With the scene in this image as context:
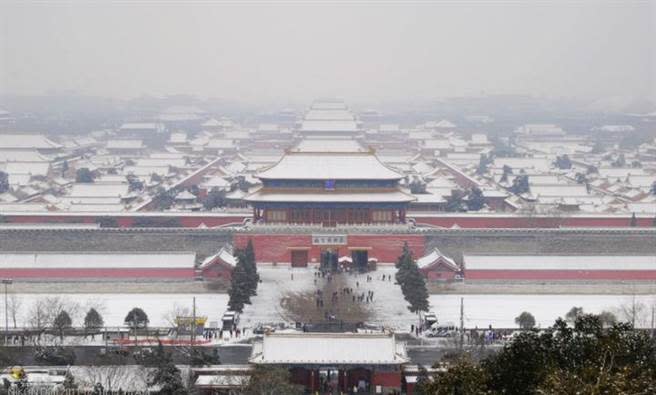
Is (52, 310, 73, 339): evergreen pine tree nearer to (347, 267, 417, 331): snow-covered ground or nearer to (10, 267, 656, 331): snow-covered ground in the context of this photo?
(10, 267, 656, 331): snow-covered ground

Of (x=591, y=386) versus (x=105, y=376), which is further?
(x=105, y=376)

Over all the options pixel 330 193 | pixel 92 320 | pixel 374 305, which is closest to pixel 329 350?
pixel 92 320

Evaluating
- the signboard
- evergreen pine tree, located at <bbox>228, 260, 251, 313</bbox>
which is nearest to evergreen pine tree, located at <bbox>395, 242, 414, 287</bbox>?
the signboard

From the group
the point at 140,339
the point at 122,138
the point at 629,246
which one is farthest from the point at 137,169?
the point at 140,339

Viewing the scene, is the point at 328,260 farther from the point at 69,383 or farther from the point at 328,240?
the point at 69,383

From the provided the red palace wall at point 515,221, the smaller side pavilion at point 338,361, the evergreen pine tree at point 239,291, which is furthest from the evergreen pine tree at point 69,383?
the red palace wall at point 515,221

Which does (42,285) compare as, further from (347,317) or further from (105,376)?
(105,376)
